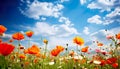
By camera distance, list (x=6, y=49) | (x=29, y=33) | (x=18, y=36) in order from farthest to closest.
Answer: (x=29, y=33)
(x=18, y=36)
(x=6, y=49)

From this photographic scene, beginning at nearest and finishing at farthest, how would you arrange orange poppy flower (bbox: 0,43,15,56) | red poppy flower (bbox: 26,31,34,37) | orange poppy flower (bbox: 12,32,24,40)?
1. orange poppy flower (bbox: 0,43,15,56)
2. orange poppy flower (bbox: 12,32,24,40)
3. red poppy flower (bbox: 26,31,34,37)

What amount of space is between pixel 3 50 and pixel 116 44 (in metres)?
3.35

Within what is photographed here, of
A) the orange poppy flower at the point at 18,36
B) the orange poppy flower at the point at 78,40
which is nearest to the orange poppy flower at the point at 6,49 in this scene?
the orange poppy flower at the point at 18,36

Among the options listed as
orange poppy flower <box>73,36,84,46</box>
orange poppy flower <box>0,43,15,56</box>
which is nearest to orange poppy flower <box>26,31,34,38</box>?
orange poppy flower <box>73,36,84,46</box>

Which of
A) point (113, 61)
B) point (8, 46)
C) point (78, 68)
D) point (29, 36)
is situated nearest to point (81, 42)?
point (78, 68)

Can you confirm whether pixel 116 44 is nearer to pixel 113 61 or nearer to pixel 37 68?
pixel 113 61

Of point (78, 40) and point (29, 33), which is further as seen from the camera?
point (29, 33)

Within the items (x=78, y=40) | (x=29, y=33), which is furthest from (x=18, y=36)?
(x=78, y=40)

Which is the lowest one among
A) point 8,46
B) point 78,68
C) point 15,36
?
point 78,68

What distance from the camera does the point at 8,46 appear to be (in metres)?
2.37

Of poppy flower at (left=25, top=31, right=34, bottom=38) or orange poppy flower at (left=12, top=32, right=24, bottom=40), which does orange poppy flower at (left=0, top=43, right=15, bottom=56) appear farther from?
poppy flower at (left=25, top=31, right=34, bottom=38)

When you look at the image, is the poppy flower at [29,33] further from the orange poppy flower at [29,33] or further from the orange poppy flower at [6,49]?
the orange poppy flower at [6,49]

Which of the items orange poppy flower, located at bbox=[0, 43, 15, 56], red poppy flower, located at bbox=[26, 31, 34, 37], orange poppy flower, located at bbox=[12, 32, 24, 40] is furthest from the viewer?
red poppy flower, located at bbox=[26, 31, 34, 37]

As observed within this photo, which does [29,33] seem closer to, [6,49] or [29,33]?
[29,33]
